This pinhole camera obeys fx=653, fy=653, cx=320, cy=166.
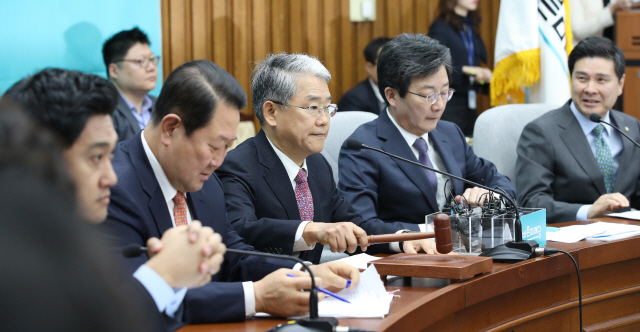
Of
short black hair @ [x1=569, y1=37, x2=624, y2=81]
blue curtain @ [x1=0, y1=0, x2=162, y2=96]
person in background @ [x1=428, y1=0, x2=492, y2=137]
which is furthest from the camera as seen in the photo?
person in background @ [x1=428, y1=0, x2=492, y2=137]

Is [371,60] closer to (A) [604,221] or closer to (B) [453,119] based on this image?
(B) [453,119]

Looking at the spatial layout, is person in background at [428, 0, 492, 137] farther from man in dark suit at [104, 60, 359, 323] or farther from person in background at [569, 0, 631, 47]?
man in dark suit at [104, 60, 359, 323]

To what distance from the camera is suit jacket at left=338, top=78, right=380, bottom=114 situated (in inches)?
172

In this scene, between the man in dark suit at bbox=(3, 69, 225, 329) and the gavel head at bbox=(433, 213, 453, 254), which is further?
the gavel head at bbox=(433, 213, 453, 254)

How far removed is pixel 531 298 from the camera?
1856 millimetres

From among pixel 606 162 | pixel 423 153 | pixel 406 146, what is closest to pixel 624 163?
pixel 606 162

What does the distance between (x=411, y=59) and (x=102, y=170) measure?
1768 millimetres

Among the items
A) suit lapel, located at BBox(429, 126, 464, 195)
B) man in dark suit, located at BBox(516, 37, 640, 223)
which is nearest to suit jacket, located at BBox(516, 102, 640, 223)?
man in dark suit, located at BBox(516, 37, 640, 223)

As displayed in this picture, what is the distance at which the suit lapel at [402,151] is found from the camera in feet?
8.52

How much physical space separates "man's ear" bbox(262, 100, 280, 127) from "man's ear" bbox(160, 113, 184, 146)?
66cm

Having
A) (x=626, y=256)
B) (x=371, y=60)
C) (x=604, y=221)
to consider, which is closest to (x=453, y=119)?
(x=371, y=60)

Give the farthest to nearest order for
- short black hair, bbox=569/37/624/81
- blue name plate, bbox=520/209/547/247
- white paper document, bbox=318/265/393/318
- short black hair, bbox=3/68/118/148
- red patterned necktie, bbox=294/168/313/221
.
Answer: short black hair, bbox=569/37/624/81 < red patterned necktie, bbox=294/168/313/221 < blue name plate, bbox=520/209/547/247 < white paper document, bbox=318/265/393/318 < short black hair, bbox=3/68/118/148

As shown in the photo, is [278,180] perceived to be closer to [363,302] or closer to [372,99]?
[363,302]

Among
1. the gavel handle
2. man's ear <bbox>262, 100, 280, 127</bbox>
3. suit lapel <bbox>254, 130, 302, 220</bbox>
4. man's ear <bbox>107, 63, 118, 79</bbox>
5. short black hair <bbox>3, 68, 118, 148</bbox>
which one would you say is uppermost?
man's ear <bbox>107, 63, 118, 79</bbox>
